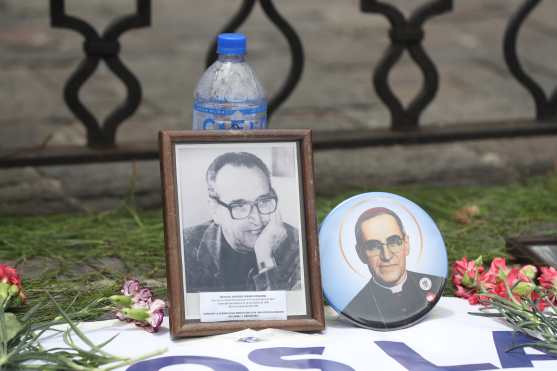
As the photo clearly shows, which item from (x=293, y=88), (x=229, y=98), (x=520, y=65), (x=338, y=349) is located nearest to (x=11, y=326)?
(x=338, y=349)

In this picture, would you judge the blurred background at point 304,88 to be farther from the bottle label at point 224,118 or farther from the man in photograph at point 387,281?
the man in photograph at point 387,281

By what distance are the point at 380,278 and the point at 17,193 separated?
55.3 inches

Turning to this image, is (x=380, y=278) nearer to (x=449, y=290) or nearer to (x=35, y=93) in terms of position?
(x=449, y=290)

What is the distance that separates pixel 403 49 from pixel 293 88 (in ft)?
1.18

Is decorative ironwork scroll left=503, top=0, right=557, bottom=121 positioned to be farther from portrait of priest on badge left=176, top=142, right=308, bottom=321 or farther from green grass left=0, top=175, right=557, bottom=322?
portrait of priest on badge left=176, top=142, right=308, bottom=321

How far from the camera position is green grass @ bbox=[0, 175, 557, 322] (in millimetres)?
2467

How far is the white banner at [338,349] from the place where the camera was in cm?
197

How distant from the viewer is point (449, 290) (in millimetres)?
2438

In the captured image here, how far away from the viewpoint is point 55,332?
2.07m

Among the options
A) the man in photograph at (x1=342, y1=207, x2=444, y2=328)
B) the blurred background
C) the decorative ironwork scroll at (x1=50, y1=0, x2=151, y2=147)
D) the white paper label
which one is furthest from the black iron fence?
the white paper label

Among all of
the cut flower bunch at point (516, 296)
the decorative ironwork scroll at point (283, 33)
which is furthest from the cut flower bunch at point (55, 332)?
the decorative ironwork scroll at point (283, 33)

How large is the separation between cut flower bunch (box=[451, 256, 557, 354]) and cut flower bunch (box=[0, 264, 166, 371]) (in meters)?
0.69

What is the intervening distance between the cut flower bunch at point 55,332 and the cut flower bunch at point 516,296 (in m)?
0.69

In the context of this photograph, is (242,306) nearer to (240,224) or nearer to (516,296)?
(240,224)
